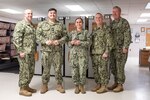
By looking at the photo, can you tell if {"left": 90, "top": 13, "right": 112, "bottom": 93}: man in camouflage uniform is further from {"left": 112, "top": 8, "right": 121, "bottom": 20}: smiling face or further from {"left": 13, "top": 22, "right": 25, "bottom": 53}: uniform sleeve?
{"left": 13, "top": 22, "right": 25, "bottom": 53}: uniform sleeve

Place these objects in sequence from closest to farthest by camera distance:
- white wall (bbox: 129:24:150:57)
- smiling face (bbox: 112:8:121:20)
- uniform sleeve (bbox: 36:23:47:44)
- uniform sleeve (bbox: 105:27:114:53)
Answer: uniform sleeve (bbox: 36:23:47:44) → uniform sleeve (bbox: 105:27:114:53) → smiling face (bbox: 112:8:121:20) → white wall (bbox: 129:24:150:57)

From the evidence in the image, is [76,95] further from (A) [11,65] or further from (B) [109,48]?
(A) [11,65]

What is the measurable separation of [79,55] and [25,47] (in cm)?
114

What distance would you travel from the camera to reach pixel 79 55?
14.5 feet

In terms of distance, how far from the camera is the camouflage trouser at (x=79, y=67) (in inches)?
173

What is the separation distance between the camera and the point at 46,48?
4.41 meters

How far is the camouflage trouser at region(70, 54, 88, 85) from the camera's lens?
4.39 metres

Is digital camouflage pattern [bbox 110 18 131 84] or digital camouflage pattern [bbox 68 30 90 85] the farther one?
digital camouflage pattern [bbox 110 18 131 84]

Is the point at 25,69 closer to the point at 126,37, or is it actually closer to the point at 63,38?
the point at 63,38

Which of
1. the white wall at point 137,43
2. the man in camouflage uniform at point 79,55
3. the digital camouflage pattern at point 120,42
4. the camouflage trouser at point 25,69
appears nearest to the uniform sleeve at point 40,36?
the camouflage trouser at point 25,69

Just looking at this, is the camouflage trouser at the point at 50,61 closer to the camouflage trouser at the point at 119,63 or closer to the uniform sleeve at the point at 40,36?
the uniform sleeve at the point at 40,36

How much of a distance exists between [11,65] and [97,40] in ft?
17.5

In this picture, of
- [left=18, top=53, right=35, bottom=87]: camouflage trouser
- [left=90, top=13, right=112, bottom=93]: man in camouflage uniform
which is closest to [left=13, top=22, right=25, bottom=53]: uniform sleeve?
[left=18, top=53, right=35, bottom=87]: camouflage trouser

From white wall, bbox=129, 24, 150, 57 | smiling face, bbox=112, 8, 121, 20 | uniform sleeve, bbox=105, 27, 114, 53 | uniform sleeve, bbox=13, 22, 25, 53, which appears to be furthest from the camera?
white wall, bbox=129, 24, 150, 57
